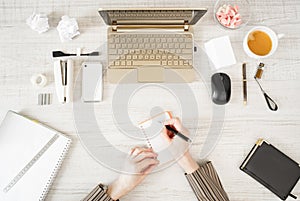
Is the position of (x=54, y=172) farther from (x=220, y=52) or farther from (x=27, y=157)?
(x=220, y=52)

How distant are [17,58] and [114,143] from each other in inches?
15.1

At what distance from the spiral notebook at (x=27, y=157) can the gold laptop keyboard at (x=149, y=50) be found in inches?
11.0

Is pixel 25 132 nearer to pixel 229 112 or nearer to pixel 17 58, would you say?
pixel 17 58

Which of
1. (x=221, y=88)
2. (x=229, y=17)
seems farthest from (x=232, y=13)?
(x=221, y=88)

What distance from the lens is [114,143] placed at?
109 cm

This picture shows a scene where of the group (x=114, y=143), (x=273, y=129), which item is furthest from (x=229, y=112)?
(x=114, y=143)

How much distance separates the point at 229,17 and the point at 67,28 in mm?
482

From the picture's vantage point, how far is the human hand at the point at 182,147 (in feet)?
3.49

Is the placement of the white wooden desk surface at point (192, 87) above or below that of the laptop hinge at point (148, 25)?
below

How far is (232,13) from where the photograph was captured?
114cm

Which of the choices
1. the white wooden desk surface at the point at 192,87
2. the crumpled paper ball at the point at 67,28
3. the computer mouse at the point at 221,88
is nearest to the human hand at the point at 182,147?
the white wooden desk surface at the point at 192,87

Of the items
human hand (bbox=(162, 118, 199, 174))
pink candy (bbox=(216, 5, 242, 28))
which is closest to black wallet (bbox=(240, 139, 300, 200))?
human hand (bbox=(162, 118, 199, 174))

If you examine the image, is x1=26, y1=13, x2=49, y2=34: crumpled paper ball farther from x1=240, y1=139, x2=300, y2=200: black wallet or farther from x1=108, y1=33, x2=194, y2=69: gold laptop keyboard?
x1=240, y1=139, x2=300, y2=200: black wallet

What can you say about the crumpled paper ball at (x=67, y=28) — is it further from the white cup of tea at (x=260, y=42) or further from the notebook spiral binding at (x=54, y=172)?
the white cup of tea at (x=260, y=42)
